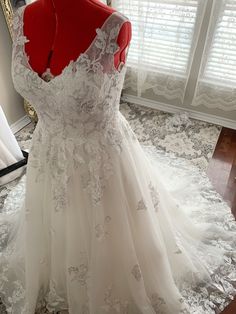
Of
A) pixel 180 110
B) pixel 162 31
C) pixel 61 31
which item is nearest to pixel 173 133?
pixel 180 110

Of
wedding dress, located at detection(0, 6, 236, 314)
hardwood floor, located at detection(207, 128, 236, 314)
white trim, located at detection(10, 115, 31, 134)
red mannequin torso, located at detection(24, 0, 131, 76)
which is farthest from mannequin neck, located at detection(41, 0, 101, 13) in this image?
white trim, located at detection(10, 115, 31, 134)

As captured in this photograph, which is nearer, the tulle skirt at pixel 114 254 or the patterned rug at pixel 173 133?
the tulle skirt at pixel 114 254

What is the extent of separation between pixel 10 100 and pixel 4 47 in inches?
15.7

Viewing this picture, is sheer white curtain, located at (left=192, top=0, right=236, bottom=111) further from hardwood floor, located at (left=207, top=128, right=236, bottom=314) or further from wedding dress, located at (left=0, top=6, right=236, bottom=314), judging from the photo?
wedding dress, located at (left=0, top=6, right=236, bottom=314)

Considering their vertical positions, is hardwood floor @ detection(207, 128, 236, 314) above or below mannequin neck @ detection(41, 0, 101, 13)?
below

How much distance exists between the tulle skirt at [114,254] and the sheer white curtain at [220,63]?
1120 mm

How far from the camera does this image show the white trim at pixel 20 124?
2.33 meters

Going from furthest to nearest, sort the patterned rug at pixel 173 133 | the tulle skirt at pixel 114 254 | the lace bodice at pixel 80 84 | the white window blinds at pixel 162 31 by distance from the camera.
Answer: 1. the patterned rug at pixel 173 133
2. the white window blinds at pixel 162 31
3. the tulle skirt at pixel 114 254
4. the lace bodice at pixel 80 84

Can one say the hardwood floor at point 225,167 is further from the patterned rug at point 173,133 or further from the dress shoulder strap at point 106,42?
the dress shoulder strap at point 106,42

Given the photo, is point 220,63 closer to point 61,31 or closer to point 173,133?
point 173,133

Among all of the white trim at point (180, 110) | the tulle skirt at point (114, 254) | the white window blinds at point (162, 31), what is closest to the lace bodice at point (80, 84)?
the tulle skirt at point (114, 254)

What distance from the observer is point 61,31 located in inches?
35.0

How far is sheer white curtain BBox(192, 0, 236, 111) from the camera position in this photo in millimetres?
1838

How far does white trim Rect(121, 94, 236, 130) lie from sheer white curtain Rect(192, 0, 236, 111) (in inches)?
6.5
